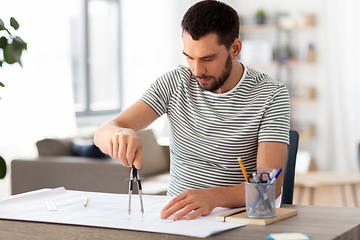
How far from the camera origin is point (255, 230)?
104 cm

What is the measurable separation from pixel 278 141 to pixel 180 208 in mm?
451

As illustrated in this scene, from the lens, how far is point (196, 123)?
1.67 meters

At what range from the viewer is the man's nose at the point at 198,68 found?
1521mm

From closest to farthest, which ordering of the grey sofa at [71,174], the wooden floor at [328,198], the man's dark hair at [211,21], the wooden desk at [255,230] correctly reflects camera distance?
the wooden desk at [255,230] < the man's dark hair at [211,21] < the grey sofa at [71,174] < the wooden floor at [328,198]

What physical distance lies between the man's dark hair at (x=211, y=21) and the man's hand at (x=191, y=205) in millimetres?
501

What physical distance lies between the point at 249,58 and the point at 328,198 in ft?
6.97

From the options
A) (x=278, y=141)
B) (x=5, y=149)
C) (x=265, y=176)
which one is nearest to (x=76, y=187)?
(x=5, y=149)

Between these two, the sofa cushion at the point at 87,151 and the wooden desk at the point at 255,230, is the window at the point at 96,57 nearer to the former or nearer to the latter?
the sofa cushion at the point at 87,151

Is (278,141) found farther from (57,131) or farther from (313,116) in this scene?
(313,116)

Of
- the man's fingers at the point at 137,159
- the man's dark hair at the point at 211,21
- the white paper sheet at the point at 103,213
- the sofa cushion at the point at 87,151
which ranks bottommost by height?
the sofa cushion at the point at 87,151

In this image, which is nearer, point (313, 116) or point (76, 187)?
point (76, 187)

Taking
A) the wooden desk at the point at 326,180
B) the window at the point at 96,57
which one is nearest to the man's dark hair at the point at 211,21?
the wooden desk at the point at 326,180

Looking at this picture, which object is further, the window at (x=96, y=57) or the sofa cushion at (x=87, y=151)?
the window at (x=96, y=57)

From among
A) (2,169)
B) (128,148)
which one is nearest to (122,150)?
(128,148)
